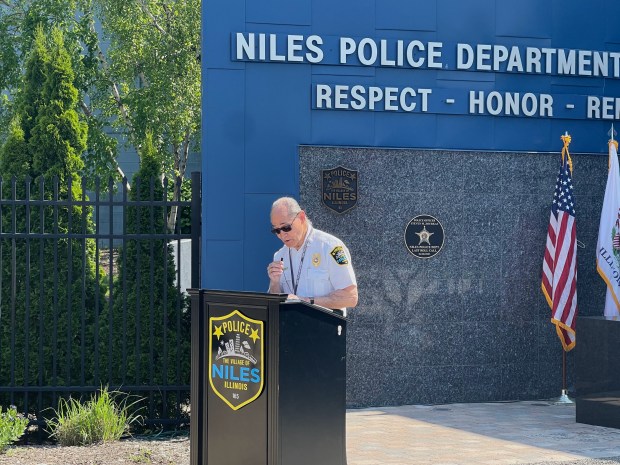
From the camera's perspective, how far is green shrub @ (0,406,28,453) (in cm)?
880

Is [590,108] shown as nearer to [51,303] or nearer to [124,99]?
[51,303]

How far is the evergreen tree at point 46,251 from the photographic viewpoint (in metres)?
10.1

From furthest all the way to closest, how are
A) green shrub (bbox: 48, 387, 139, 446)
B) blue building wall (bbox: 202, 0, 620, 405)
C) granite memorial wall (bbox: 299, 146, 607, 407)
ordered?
granite memorial wall (bbox: 299, 146, 607, 407), blue building wall (bbox: 202, 0, 620, 405), green shrub (bbox: 48, 387, 139, 446)

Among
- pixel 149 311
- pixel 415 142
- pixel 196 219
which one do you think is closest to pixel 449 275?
pixel 415 142

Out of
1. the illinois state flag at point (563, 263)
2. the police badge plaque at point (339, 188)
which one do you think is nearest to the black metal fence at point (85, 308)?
the police badge plaque at point (339, 188)

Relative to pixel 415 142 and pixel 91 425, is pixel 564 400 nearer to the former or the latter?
pixel 415 142

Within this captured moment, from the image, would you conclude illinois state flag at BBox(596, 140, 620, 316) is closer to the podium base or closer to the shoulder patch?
the podium base

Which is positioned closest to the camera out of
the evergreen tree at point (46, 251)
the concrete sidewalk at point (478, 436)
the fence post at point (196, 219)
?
the concrete sidewalk at point (478, 436)

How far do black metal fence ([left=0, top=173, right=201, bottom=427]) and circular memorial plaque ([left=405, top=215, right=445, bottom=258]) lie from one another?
243 centimetres

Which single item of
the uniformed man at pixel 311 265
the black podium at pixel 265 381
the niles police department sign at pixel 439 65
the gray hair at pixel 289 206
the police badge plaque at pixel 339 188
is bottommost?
the black podium at pixel 265 381

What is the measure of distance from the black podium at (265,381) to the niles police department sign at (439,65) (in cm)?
482

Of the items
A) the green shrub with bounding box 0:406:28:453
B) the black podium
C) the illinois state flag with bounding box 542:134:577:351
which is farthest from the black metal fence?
the illinois state flag with bounding box 542:134:577:351

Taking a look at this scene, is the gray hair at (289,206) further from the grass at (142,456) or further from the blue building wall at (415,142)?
the blue building wall at (415,142)

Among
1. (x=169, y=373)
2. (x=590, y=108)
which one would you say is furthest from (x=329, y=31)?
(x=169, y=373)
